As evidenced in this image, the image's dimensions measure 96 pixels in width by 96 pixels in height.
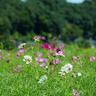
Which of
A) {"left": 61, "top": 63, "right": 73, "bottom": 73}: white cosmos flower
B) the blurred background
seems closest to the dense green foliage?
the blurred background

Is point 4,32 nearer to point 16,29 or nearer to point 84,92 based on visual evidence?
point 16,29

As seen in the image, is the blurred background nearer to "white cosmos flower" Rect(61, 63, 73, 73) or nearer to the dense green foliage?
the dense green foliage

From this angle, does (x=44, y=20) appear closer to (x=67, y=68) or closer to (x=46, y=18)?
(x=46, y=18)

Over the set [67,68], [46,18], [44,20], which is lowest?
[67,68]

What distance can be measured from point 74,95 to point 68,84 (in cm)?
35

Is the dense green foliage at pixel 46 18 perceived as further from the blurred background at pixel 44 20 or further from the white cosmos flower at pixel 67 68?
the white cosmos flower at pixel 67 68

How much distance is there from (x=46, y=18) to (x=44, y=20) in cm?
171

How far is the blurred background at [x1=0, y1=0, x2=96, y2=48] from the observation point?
33.5 m

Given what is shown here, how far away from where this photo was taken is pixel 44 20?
122 feet

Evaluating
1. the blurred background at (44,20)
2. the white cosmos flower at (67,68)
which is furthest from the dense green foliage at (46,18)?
the white cosmos flower at (67,68)

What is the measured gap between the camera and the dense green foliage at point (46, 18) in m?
33.7

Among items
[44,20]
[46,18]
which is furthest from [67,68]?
[46,18]

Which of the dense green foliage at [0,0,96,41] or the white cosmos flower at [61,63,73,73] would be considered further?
the dense green foliage at [0,0,96,41]

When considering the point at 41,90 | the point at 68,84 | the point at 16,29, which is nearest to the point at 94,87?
the point at 68,84
